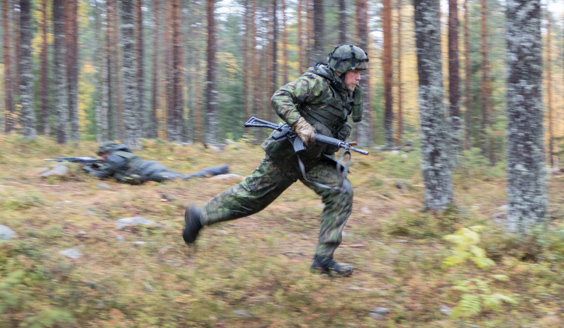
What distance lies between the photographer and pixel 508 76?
226 inches

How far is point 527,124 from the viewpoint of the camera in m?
5.55

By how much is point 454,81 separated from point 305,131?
11391 mm

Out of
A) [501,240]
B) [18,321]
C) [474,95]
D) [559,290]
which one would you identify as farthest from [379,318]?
[474,95]

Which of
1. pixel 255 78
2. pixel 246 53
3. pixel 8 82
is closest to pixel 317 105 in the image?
pixel 8 82

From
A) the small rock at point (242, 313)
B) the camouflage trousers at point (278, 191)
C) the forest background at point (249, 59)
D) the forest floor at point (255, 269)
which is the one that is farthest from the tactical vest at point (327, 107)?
the forest background at point (249, 59)

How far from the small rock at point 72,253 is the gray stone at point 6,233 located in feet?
1.78

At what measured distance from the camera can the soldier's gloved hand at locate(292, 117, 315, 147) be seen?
4395 millimetres

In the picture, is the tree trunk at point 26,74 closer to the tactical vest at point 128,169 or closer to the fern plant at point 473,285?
the tactical vest at point 128,169

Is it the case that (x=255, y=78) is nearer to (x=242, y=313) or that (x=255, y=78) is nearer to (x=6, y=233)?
(x=6, y=233)

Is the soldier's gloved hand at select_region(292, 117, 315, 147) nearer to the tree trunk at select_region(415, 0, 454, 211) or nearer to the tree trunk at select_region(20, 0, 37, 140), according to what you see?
the tree trunk at select_region(415, 0, 454, 211)

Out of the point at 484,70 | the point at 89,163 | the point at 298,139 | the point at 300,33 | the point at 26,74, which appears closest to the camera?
the point at 298,139

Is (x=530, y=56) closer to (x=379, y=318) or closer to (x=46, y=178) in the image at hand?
(x=379, y=318)

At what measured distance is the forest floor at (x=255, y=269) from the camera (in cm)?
379

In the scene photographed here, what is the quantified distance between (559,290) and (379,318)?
65.7 inches
